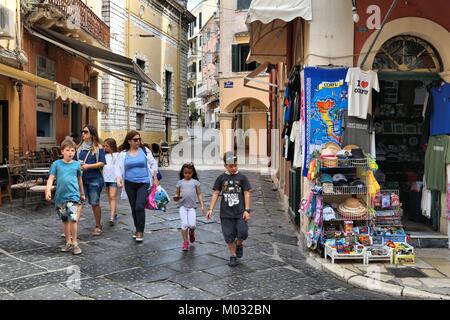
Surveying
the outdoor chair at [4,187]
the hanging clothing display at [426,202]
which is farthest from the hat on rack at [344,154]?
the outdoor chair at [4,187]

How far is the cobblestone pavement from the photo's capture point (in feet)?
15.3

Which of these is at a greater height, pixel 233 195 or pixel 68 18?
pixel 68 18

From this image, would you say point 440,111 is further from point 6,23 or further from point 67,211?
point 6,23

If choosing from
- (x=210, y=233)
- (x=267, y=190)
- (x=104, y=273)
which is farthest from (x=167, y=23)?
(x=104, y=273)

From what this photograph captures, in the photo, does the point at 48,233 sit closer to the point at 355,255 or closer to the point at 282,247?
the point at 282,247

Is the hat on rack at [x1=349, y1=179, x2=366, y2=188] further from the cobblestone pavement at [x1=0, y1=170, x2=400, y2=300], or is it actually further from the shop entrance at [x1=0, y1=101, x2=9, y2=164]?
the shop entrance at [x1=0, y1=101, x2=9, y2=164]

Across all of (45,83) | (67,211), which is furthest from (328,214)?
(45,83)

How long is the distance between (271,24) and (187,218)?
4651mm

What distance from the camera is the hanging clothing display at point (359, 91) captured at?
21.1 feet

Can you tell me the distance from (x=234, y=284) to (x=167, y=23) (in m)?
28.0

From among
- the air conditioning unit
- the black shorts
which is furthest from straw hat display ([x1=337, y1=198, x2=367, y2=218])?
the air conditioning unit

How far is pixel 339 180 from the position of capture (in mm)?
6262

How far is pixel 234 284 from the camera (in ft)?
16.2
